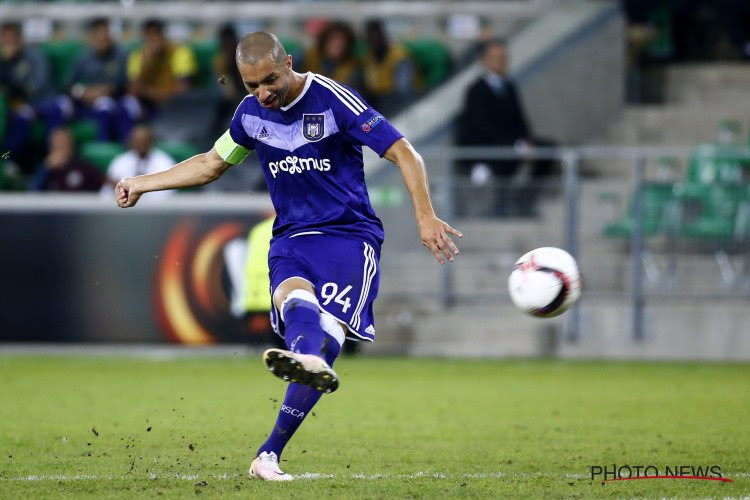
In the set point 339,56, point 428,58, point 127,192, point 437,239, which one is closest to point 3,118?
point 339,56

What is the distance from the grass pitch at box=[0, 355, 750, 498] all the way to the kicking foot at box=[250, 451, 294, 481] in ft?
0.29

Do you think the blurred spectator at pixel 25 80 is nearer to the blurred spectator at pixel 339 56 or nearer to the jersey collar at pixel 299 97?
the blurred spectator at pixel 339 56

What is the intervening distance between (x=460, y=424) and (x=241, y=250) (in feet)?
19.6

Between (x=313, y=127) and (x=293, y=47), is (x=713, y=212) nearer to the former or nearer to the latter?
(x=293, y=47)

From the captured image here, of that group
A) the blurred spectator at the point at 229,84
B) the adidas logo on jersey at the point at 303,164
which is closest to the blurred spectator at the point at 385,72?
the blurred spectator at the point at 229,84

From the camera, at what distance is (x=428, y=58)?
61.0 ft

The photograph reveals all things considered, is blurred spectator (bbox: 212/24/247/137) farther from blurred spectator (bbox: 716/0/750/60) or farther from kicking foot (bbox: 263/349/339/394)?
kicking foot (bbox: 263/349/339/394)

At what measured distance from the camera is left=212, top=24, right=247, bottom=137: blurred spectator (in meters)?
17.2

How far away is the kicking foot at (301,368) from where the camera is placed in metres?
5.71

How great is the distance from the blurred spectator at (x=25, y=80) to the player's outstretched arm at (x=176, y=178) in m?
10.9

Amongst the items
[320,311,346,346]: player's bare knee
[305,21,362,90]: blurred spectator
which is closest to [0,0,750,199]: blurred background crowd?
[305,21,362,90]: blurred spectator

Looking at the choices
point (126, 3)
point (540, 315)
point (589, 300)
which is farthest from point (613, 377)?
point (126, 3)

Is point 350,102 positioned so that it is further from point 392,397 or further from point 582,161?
point 582,161

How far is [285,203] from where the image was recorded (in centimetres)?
655
